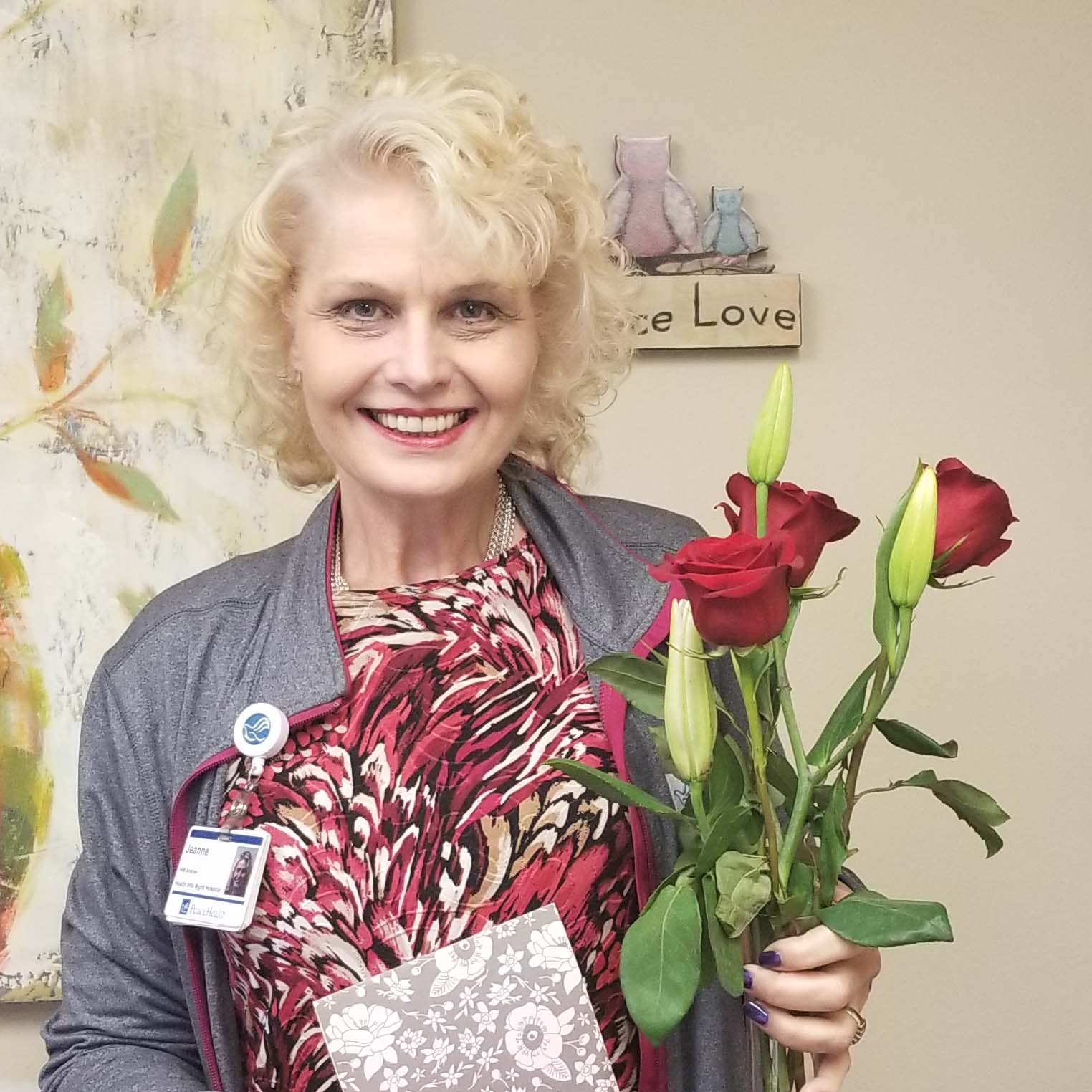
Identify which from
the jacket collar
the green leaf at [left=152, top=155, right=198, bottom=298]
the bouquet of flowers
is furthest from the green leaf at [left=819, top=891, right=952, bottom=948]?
the green leaf at [left=152, top=155, right=198, bottom=298]

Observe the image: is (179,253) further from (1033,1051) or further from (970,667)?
(1033,1051)

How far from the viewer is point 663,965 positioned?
71 centimetres

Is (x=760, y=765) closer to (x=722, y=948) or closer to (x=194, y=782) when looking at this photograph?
(x=722, y=948)

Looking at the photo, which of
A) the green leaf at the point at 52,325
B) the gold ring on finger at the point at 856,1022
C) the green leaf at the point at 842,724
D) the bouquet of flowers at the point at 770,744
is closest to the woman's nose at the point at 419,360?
the bouquet of flowers at the point at 770,744

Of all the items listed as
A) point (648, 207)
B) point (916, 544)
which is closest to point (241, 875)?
point (916, 544)

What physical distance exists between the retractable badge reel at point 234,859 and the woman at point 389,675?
0.04 feet

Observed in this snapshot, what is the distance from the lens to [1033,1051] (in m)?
1.74

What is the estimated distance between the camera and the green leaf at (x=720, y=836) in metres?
0.72

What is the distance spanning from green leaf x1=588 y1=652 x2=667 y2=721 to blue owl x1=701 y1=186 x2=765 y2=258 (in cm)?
101

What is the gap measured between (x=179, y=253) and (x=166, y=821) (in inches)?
34.2

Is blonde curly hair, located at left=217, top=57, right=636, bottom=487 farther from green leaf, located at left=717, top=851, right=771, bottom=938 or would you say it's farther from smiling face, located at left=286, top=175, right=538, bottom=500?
green leaf, located at left=717, top=851, right=771, bottom=938

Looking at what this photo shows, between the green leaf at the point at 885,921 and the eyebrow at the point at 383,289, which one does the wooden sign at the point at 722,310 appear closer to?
the eyebrow at the point at 383,289

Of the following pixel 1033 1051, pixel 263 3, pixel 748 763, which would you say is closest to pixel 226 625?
pixel 748 763

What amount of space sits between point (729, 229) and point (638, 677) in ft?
3.38
